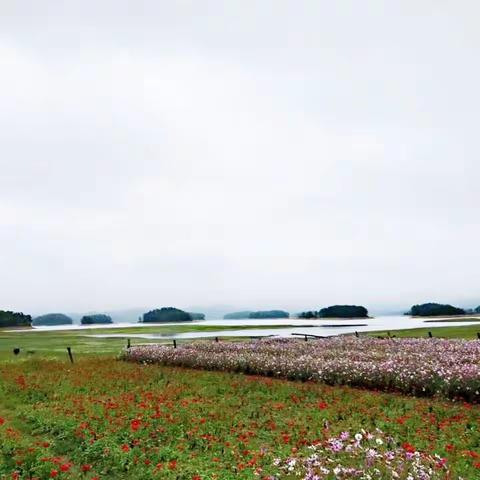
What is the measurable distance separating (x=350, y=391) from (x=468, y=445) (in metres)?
7.97

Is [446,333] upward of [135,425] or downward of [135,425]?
downward

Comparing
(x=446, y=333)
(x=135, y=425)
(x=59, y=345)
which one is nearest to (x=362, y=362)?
(x=135, y=425)

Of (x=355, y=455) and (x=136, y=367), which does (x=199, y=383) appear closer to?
(x=136, y=367)

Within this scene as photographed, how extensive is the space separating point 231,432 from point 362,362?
462 inches

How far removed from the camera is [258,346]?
3347 centimetres

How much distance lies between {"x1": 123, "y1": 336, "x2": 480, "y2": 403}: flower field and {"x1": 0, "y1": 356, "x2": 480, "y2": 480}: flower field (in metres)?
0.94

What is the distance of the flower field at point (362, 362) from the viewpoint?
18797 mm

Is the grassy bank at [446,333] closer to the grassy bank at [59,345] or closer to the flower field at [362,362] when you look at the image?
the flower field at [362,362]

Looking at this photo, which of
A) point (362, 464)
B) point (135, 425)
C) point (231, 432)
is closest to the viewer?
point (362, 464)

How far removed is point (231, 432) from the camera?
13.2m

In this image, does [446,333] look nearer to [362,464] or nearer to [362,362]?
[362,362]

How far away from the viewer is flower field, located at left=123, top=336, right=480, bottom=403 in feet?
61.7

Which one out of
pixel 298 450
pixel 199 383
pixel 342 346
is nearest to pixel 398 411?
pixel 298 450

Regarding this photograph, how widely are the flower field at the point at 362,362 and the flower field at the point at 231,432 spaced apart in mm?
941
